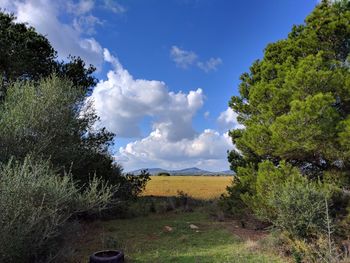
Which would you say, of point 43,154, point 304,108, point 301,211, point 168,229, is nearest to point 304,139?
point 304,108

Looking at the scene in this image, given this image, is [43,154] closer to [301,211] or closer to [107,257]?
[107,257]

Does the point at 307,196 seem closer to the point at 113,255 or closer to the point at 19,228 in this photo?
the point at 113,255

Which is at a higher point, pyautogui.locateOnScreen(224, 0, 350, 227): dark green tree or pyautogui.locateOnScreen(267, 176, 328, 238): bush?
pyautogui.locateOnScreen(224, 0, 350, 227): dark green tree

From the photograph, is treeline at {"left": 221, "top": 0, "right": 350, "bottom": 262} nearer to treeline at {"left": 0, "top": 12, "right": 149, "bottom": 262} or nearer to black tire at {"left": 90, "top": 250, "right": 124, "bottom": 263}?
black tire at {"left": 90, "top": 250, "right": 124, "bottom": 263}

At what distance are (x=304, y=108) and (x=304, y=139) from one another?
99cm

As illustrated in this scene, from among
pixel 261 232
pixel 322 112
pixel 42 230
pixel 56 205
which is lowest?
pixel 261 232

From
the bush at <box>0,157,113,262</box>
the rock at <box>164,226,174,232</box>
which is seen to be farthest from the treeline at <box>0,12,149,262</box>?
the rock at <box>164,226,174,232</box>

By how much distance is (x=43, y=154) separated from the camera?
9.52 m

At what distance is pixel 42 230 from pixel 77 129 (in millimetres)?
5174

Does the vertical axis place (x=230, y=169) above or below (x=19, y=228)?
above

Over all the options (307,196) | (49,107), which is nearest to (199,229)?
(307,196)

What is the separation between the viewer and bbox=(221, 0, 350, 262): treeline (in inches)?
336

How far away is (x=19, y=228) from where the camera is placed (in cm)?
571

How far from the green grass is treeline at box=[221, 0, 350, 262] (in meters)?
1.18
